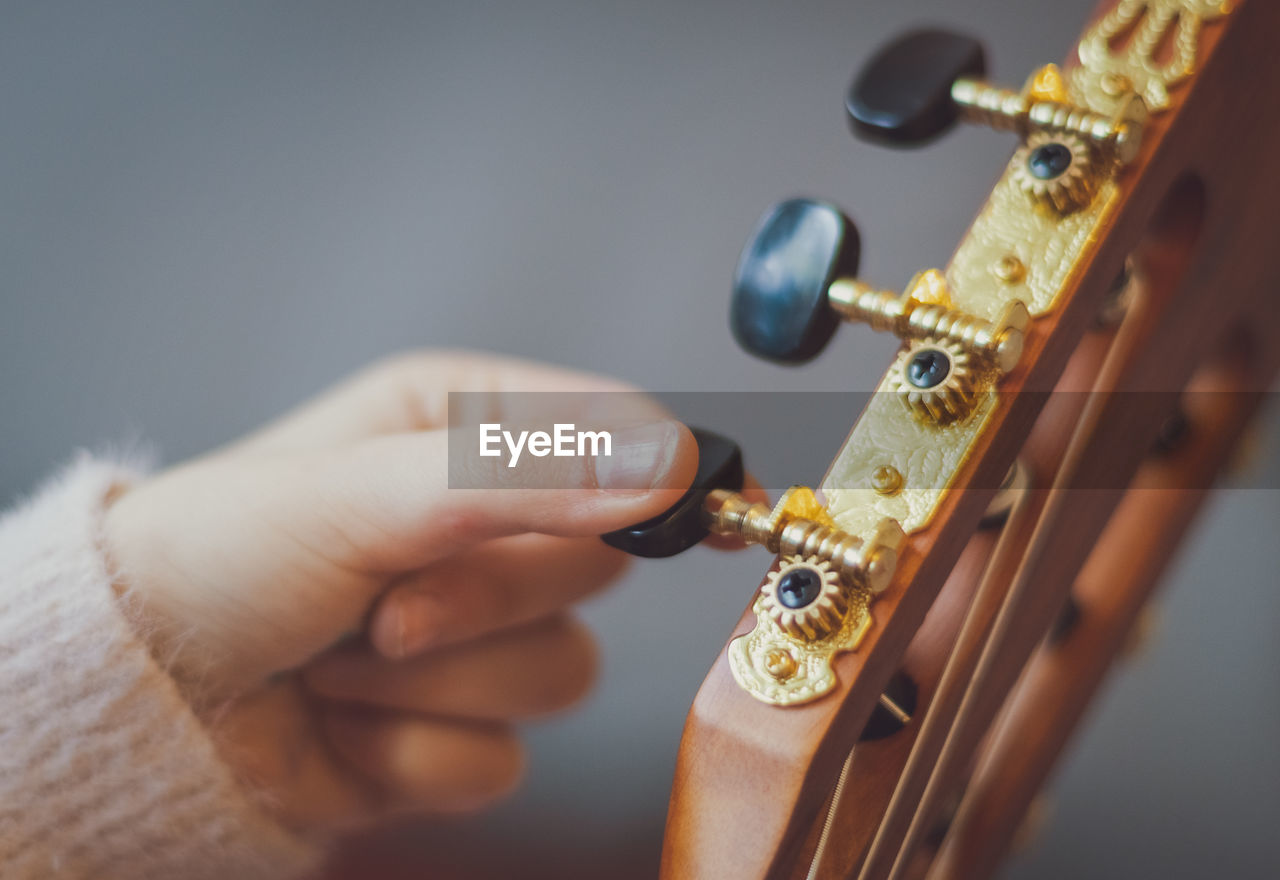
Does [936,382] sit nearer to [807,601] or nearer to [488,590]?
[807,601]

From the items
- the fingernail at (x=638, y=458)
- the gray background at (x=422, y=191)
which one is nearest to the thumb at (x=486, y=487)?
the fingernail at (x=638, y=458)

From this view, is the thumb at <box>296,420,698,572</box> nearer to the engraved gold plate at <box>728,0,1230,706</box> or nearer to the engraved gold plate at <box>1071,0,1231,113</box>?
the engraved gold plate at <box>728,0,1230,706</box>

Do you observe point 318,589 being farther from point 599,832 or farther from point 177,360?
point 177,360

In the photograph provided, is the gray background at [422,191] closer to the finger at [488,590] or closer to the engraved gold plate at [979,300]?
the finger at [488,590]

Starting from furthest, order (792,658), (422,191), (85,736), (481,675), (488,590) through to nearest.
Answer: 1. (422,191)
2. (481,675)
3. (488,590)
4. (85,736)
5. (792,658)

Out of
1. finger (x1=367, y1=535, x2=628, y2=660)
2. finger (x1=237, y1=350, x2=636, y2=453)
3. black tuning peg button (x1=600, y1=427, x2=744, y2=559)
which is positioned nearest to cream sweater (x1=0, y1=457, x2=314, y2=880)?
finger (x1=367, y1=535, x2=628, y2=660)

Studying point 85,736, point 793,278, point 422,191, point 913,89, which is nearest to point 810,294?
point 793,278

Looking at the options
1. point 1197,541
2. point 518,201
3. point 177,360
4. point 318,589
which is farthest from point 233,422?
Result: point 1197,541
